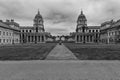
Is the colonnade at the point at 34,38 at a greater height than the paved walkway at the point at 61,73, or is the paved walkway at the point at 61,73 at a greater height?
the colonnade at the point at 34,38

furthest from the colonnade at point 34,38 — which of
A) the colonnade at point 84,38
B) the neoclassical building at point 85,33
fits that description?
the colonnade at point 84,38

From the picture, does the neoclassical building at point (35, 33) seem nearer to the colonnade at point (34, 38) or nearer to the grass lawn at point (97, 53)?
the colonnade at point (34, 38)

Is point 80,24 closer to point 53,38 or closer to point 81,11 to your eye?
point 81,11

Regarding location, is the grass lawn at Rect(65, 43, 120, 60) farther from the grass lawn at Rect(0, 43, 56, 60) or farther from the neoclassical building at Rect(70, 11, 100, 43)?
the neoclassical building at Rect(70, 11, 100, 43)

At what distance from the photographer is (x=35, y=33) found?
81688 millimetres

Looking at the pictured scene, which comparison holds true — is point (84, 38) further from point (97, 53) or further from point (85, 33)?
point (97, 53)

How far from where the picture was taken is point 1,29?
4488 centimetres

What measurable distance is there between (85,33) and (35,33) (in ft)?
154

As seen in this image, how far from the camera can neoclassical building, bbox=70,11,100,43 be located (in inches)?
3263

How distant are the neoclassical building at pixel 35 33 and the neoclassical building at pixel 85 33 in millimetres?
30830

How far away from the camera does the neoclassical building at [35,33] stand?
80150 millimetres

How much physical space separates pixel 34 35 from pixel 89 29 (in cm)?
5672

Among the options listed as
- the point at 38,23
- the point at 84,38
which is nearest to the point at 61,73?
the point at 84,38

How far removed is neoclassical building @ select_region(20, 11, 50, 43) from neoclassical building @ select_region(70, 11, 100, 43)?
30830mm
